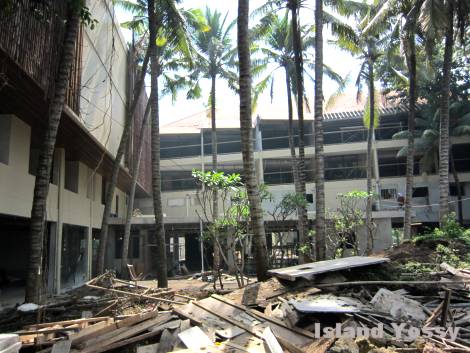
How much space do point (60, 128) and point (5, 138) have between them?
5.82 feet

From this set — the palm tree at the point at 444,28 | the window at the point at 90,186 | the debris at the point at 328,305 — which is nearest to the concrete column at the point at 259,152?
the window at the point at 90,186

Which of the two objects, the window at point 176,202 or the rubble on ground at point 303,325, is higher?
the window at point 176,202

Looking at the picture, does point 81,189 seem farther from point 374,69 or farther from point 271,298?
point 374,69

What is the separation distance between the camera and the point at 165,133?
114 ft

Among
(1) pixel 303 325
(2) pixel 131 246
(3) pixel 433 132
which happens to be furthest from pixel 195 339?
(3) pixel 433 132

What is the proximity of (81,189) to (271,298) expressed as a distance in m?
13.6

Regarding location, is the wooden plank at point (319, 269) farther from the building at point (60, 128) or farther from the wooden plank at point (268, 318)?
the building at point (60, 128)

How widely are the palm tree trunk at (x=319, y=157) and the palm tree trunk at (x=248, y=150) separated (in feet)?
13.0

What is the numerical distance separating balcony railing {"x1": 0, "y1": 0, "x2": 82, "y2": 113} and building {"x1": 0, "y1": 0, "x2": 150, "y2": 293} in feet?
0.07

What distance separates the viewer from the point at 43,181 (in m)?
8.94

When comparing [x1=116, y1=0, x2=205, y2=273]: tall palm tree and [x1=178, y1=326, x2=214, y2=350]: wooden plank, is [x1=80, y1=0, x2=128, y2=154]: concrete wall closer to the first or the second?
[x1=116, y1=0, x2=205, y2=273]: tall palm tree

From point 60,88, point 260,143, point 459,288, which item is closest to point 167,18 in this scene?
point 60,88

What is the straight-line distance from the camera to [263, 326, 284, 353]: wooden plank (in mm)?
5445

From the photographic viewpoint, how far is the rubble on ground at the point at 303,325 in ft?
18.9
